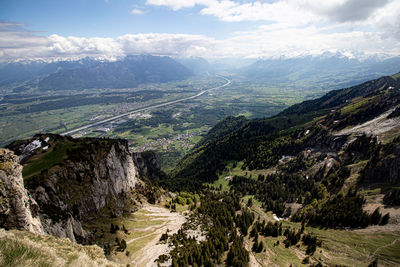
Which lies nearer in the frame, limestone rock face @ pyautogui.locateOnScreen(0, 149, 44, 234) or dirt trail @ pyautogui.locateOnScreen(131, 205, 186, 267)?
limestone rock face @ pyautogui.locateOnScreen(0, 149, 44, 234)

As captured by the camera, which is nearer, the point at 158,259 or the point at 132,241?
the point at 158,259

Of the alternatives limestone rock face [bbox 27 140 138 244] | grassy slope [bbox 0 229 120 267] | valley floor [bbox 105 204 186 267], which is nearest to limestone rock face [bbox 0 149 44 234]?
grassy slope [bbox 0 229 120 267]

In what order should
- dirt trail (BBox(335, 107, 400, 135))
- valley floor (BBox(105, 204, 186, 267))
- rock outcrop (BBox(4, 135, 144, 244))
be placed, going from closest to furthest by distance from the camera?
rock outcrop (BBox(4, 135, 144, 244)) < valley floor (BBox(105, 204, 186, 267)) < dirt trail (BBox(335, 107, 400, 135))

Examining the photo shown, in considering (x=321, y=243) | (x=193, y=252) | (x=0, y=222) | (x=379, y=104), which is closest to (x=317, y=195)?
(x=321, y=243)

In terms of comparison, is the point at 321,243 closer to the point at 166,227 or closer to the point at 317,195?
the point at 317,195

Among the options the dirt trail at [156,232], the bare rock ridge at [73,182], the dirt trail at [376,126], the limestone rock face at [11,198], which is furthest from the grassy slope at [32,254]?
the dirt trail at [376,126]

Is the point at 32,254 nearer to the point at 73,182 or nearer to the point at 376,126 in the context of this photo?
the point at 73,182

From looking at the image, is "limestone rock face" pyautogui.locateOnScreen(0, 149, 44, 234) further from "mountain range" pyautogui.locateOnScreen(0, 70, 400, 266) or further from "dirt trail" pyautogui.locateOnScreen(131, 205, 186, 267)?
"dirt trail" pyautogui.locateOnScreen(131, 205, 186, 267)
